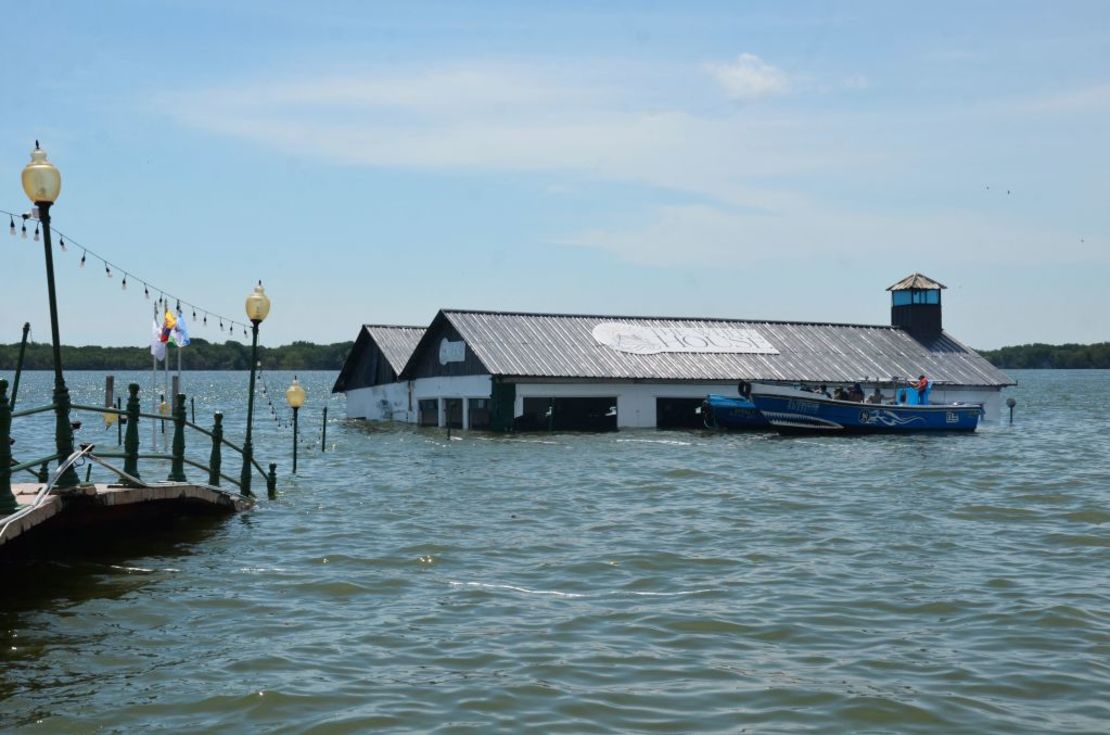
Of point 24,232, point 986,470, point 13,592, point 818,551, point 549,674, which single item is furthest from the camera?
point 986,470

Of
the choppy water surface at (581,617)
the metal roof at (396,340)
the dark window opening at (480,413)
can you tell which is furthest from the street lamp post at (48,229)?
the metal roof at (396,340)

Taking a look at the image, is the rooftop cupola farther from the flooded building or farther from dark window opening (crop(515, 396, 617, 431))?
the flooded building

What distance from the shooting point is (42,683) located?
9625 millimetres

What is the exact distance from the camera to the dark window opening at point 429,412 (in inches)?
1919

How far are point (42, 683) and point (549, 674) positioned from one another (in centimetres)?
414

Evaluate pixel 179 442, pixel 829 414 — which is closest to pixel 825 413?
pixel 829 414

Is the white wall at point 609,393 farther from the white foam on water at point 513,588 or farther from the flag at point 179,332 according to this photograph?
the white foam on water at point 513,588

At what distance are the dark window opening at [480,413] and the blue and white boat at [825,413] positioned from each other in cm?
1007

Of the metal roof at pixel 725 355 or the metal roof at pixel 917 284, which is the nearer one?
the metal roof at pixel 725 355

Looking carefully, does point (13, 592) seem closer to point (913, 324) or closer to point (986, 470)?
point (986, 470)

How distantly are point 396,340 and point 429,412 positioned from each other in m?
6.51

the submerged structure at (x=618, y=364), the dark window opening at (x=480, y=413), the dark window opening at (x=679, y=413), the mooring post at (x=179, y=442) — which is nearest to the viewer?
the mooring post at (x=179, y=442)

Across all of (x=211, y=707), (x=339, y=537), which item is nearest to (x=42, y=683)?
(x=211, y=707)

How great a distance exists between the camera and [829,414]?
4272 cm
